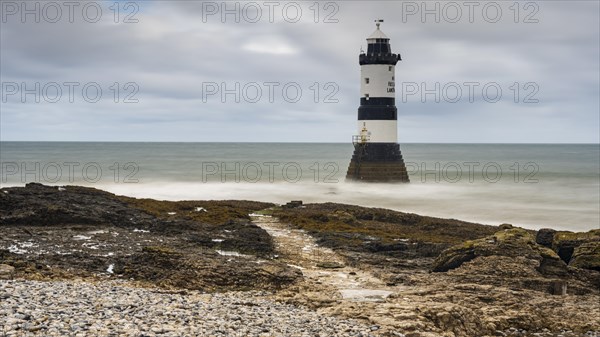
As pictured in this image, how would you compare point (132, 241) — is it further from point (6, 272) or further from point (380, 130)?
point (380, 130)

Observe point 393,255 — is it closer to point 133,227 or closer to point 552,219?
point 133,227

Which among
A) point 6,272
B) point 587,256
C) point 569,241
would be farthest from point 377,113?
point 6,272

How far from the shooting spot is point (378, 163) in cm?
4875

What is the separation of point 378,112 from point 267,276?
31.2m

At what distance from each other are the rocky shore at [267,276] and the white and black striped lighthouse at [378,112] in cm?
2004

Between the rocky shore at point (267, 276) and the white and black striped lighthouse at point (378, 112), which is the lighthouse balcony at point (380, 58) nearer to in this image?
the white and black striped lighthouse at point (378, 112)

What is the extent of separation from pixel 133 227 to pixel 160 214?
3465 mm

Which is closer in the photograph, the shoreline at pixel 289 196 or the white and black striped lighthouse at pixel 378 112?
the shoreline at pixel 289 196

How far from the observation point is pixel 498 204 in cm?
4603

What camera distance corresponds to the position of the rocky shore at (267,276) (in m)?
11.9

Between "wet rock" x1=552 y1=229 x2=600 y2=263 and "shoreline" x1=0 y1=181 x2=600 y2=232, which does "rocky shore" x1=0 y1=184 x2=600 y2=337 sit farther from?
"shoreline" x1=0 y1=181 x2=600 y2=232

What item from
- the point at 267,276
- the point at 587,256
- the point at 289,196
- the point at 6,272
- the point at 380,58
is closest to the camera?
the point at 6,272

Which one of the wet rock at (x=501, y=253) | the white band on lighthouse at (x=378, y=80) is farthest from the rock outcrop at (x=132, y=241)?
the white band on lighthouse at (x=378, y=80)

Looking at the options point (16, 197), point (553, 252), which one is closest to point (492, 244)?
point (553, 252)
